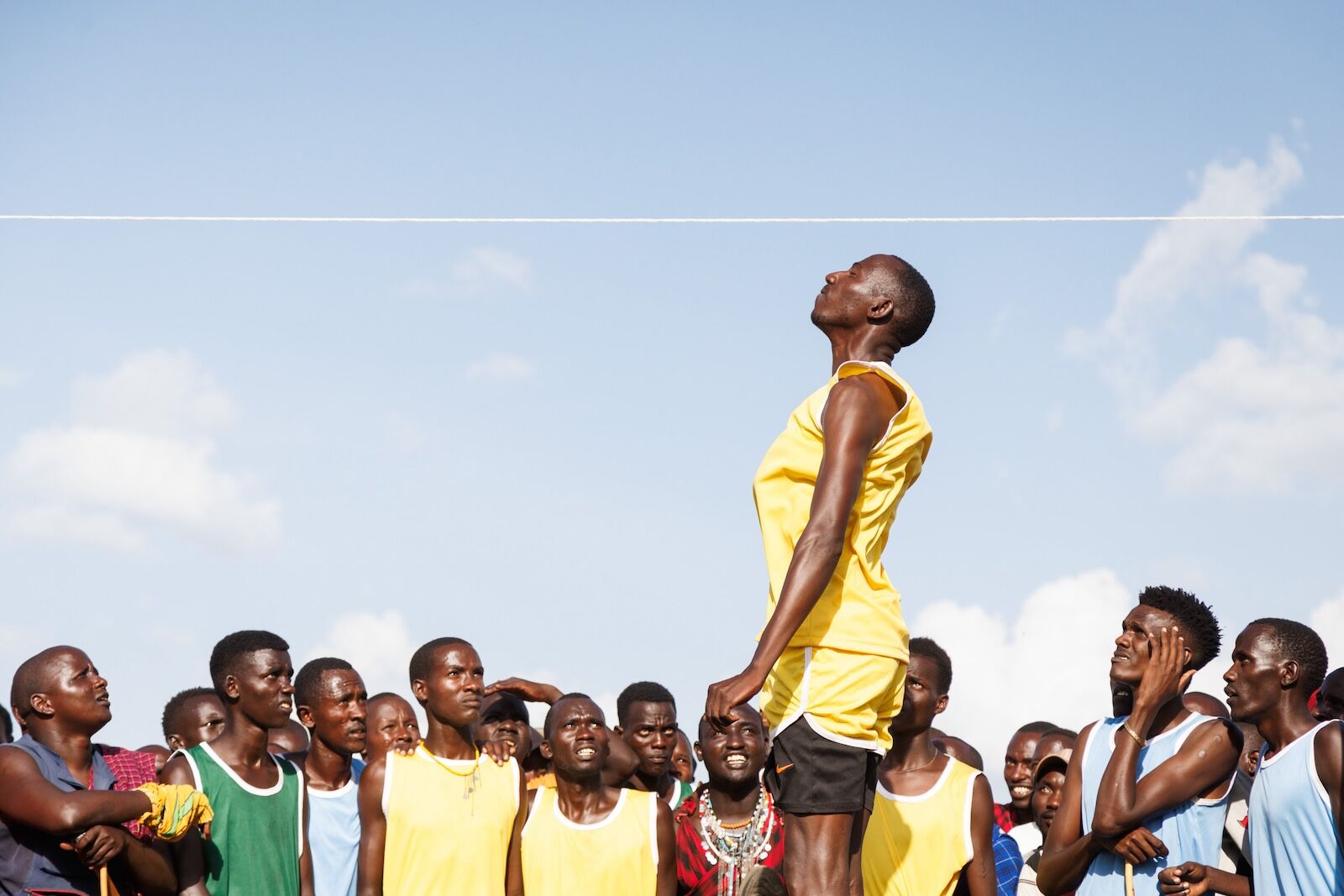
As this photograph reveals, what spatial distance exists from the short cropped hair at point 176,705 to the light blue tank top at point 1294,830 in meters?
5.48

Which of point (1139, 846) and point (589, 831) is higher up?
point (589, 831)

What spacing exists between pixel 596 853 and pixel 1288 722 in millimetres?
2961

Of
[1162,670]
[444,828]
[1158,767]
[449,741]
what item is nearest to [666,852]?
[444,828]

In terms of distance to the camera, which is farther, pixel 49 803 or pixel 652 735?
pixel 652 735

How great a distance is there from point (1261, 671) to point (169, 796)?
3.92 metres

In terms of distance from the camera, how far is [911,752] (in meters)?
5.90

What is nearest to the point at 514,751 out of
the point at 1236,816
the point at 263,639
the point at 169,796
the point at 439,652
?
the point at 439,652

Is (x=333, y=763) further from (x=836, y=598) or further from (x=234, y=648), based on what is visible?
(x=836, y=598)

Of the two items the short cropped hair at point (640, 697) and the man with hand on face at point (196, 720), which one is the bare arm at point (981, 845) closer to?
the short cropped hair at point (640, 697)

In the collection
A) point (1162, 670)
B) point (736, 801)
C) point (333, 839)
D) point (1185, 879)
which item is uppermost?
point (1162, 670)

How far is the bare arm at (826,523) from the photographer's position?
3.72m

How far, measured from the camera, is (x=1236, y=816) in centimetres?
536

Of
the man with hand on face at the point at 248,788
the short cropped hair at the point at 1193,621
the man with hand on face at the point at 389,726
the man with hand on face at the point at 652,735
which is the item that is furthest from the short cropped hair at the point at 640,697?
the short cropped hair at the point at 1193,621

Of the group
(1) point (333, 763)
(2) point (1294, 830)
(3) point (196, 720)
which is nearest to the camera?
(2) point (1294, 830)
